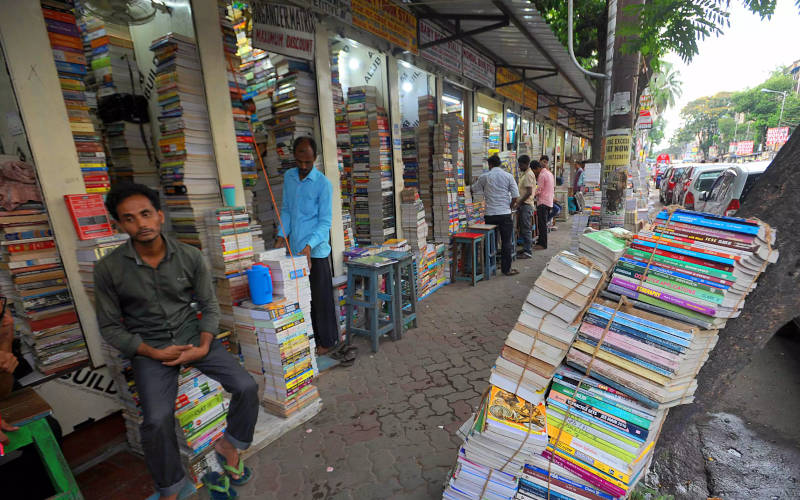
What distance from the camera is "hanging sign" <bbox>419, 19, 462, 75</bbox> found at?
5.75m

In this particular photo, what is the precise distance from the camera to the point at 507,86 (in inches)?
357

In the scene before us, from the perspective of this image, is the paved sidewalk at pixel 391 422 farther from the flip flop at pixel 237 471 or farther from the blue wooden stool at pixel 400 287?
the blue wooden stool at pixel 400 287

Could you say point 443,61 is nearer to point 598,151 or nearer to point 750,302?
point 598,151

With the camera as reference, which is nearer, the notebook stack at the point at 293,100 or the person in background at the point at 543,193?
the notebook stack at the point at 293,100

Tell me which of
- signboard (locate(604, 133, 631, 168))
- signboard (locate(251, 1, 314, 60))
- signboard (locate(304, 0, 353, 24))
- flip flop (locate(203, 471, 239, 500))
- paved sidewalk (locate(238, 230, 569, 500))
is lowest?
paved sidewalk (locate(238, 230, 569, 500))

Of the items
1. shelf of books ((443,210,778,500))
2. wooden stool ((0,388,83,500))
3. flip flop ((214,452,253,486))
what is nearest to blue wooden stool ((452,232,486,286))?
shelf of books ((443,210,778,500))

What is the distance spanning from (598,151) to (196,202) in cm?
462

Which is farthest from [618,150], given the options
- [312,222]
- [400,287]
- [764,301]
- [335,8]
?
[335,8]

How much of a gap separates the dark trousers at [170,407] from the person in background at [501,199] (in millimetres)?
5269

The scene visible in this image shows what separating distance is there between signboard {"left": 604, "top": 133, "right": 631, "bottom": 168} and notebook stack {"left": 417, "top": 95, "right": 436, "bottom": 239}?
109 inches

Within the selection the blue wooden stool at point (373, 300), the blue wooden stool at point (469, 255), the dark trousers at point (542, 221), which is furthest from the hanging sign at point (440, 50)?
the blue wooden stool at point (373, 300)

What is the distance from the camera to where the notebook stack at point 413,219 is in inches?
215

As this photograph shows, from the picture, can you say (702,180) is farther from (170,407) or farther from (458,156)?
(170,407)

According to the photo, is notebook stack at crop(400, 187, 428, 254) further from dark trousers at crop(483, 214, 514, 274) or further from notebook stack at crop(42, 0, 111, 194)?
notebook stack at crop(42, 0, 111, 194)
